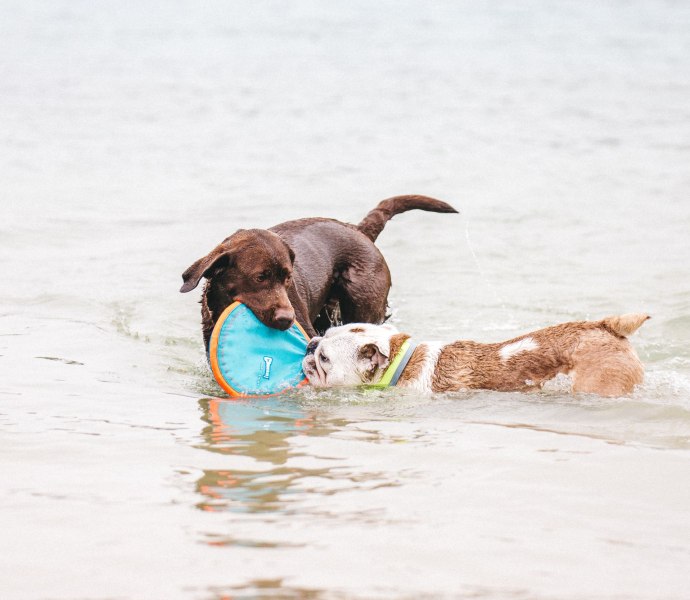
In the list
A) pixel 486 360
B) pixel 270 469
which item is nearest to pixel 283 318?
pixel 486 360

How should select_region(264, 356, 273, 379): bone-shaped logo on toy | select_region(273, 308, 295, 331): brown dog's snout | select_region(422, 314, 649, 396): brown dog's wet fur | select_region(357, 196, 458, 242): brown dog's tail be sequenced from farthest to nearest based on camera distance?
select_region(357, 196, 458, 242): brown dog's tail < select_region(264, 356, 273, 379): bone-shaped logo on toy < select_region(273, 308, 295, 331): brown dog's snout < select_region(422, 314, 649, 396): brown dog's wet fur

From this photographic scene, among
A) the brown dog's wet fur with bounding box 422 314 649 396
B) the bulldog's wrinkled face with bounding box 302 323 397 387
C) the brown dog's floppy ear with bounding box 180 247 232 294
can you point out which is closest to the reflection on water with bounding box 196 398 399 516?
the bulldog's wrinkled face with bounding box 302 323 397 387

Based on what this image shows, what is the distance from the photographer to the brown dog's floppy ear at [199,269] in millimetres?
7527

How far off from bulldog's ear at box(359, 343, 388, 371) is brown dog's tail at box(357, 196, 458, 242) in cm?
229

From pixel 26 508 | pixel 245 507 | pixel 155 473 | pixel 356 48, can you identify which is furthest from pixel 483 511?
pixel 356 48

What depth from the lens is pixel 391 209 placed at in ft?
33.3

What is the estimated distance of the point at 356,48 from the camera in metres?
34.2

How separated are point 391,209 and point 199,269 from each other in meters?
3.00

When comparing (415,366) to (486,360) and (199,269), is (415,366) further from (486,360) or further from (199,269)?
(199,269)

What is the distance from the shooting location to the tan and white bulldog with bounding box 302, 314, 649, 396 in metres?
7.32

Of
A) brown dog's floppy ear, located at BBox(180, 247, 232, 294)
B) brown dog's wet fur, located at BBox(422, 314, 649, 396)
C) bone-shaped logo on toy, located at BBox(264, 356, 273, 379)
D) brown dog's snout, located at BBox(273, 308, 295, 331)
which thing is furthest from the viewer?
bone-shaped logo on toy, located at BBox(264, 356, 273, 379)

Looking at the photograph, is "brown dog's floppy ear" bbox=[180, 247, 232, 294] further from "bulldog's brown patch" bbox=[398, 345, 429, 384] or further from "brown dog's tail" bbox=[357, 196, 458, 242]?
"brown dog's tail" bbox=[357, 196, 458, 242]

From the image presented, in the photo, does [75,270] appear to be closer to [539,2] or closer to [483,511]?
[483,511]

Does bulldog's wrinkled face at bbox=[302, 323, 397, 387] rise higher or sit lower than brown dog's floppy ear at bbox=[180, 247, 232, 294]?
lower
